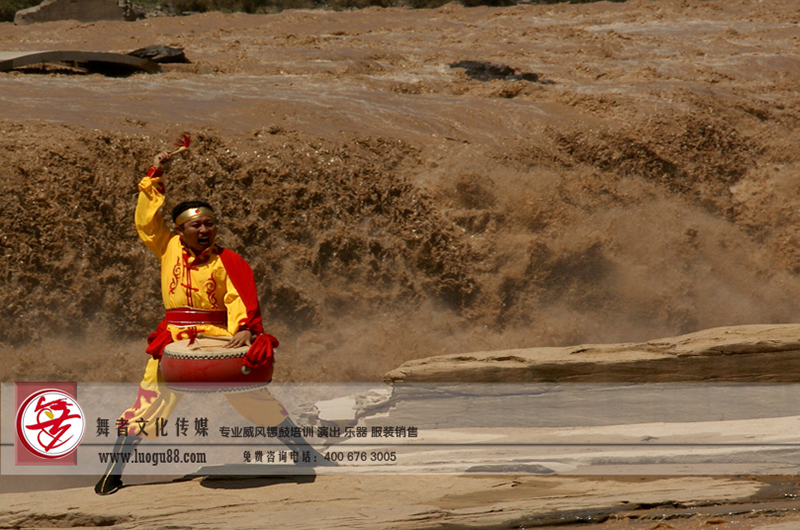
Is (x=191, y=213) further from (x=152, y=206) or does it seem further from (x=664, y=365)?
(x=664, y=365)

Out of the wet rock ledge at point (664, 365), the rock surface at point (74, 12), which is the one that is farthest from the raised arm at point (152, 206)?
the rock surface at point (74, 12)

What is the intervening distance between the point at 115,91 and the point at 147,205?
412 centimetres

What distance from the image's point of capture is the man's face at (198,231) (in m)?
3.55

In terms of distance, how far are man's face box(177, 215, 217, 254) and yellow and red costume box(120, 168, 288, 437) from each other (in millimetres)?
54

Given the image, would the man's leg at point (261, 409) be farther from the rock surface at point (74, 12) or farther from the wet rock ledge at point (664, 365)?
the rock surface at point (74, 12)

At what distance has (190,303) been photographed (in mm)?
3586

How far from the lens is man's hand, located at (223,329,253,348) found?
342 cm

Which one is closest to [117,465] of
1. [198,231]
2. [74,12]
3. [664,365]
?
[198,231]

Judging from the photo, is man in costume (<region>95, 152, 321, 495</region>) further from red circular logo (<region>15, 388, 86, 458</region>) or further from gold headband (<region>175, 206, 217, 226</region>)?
red circular logo (<region>15, 388, 86, 458</region>)

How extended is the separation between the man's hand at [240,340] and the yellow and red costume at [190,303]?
0.18ft

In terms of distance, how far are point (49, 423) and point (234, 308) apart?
1190 millimetres

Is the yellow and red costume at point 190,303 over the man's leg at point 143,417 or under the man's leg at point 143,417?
over

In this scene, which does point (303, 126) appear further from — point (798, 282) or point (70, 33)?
point (70, 33)

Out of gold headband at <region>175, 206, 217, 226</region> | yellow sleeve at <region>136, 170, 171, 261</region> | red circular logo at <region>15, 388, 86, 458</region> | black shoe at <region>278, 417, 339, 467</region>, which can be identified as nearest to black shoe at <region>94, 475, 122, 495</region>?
red circular logo at <region>15, 388, 86, 458</region>
